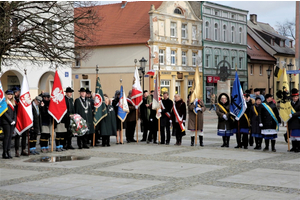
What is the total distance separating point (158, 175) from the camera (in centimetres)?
1080

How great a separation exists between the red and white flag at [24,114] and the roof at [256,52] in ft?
169

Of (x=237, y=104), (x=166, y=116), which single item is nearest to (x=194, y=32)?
(x=166, y=116)

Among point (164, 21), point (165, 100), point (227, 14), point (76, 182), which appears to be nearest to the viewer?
point (76, 182)

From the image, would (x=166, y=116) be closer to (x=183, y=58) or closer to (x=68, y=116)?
(x=68, y=116)

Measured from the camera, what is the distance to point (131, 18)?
5222 cm

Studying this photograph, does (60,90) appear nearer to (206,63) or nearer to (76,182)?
(76,182)

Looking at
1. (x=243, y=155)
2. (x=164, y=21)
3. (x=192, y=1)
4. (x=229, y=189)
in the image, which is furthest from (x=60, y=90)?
(x=192, y=1)

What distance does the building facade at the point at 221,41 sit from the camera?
5631 centimetres

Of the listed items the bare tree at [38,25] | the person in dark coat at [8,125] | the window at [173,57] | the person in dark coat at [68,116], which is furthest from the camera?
the window at [173,57]

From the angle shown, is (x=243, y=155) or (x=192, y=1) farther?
(x=192, y=1)

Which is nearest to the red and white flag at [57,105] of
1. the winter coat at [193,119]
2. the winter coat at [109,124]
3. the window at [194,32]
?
the winter coat at [109,124]

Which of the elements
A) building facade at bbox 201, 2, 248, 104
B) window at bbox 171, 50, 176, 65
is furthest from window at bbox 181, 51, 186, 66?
building facade at bbox 201, 2, 248, 104

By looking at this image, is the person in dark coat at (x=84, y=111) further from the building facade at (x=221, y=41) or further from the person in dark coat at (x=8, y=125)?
the building facade at (x=221, y=41)

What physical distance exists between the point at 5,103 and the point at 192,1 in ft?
143
